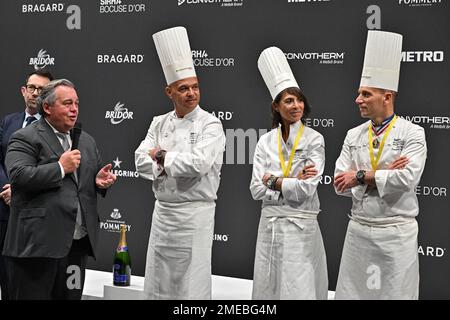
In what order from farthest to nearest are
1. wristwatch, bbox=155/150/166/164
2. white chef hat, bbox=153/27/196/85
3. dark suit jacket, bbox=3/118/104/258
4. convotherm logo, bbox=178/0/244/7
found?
convotherm logo, bbox=178/0/244/7 < white chef hat, bbox=153/27/196/85 < wristwatch, bbox=155/150/166/164 < dark suit jacket, bbox=3/118/104/258

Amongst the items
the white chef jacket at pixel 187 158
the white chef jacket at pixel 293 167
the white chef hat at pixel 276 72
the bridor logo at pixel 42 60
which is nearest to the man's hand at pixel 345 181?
the white chef jacket at pixel 293 167

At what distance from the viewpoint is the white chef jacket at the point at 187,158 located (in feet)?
13.2

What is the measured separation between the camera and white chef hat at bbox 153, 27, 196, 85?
423cm

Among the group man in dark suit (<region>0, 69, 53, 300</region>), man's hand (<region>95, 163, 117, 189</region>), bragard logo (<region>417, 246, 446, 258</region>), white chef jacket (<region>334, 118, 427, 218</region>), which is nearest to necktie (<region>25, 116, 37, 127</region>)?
man in dark suit (<region>0, 69, 53, 300</region>)

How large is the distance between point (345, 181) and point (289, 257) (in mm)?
531

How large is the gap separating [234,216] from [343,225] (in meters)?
0.88

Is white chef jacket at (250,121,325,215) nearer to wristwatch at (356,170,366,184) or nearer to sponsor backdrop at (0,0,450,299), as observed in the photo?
wristwatch at (356,170,366,184)

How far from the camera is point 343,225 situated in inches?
202

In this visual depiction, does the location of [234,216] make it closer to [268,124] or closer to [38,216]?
[268,124]

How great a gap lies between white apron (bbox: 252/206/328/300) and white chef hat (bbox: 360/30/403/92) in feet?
2.66

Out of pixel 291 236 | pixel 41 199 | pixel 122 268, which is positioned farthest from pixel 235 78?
pixel 41 199

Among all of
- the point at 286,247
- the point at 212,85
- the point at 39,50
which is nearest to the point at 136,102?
the point at 212,85

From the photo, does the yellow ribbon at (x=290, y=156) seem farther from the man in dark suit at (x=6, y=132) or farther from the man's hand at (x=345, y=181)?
the man in dark suit at (x=6, y=132)

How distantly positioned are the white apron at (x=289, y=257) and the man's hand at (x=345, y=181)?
28 centimetres
